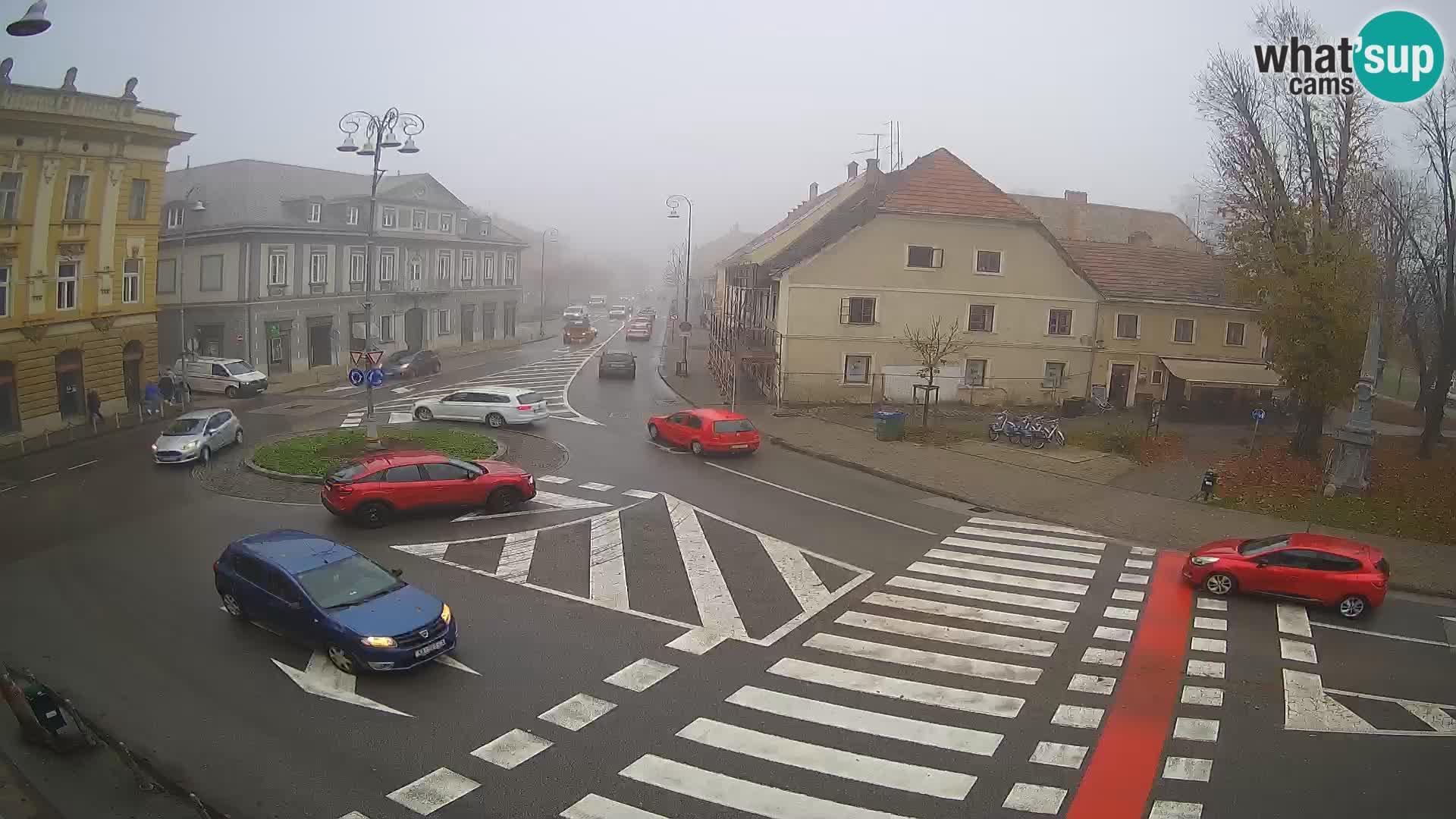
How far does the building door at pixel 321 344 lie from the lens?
46.4 meters

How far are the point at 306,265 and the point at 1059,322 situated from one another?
3738 centimetres

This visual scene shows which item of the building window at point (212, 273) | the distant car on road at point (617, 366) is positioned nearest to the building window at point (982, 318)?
the distant car on road at point (617, 366)

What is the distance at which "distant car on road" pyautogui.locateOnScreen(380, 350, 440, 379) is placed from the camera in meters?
43.5

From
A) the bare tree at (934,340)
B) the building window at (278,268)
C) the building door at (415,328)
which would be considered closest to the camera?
the bare tree at (934,340)

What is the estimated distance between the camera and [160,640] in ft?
41.2

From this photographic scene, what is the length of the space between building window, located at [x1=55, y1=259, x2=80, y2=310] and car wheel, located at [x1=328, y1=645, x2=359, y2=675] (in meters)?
25.7

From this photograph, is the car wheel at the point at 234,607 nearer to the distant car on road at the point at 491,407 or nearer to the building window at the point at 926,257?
the distant car on road at the point at 491,407

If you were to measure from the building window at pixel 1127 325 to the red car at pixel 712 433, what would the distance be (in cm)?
2091

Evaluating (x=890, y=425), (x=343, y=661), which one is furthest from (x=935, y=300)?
(x=343, y=661)

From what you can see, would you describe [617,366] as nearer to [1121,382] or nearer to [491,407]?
[491,407]

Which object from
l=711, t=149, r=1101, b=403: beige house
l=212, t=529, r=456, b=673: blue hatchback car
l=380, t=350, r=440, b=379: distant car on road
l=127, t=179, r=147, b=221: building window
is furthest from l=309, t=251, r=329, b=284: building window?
l=212, t=529, r=456, b=673: blue hatchback car

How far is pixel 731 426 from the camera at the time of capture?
27078 mm

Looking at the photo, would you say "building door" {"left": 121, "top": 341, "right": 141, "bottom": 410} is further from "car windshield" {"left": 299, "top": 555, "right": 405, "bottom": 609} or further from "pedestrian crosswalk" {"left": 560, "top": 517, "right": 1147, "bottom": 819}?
"pedestrian crosswalk" {"left": 560, "top": 517, "right": 1147, "bottom": 819}

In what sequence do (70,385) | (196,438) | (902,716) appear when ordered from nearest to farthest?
(902,716) < (196,438) < (70,385)
